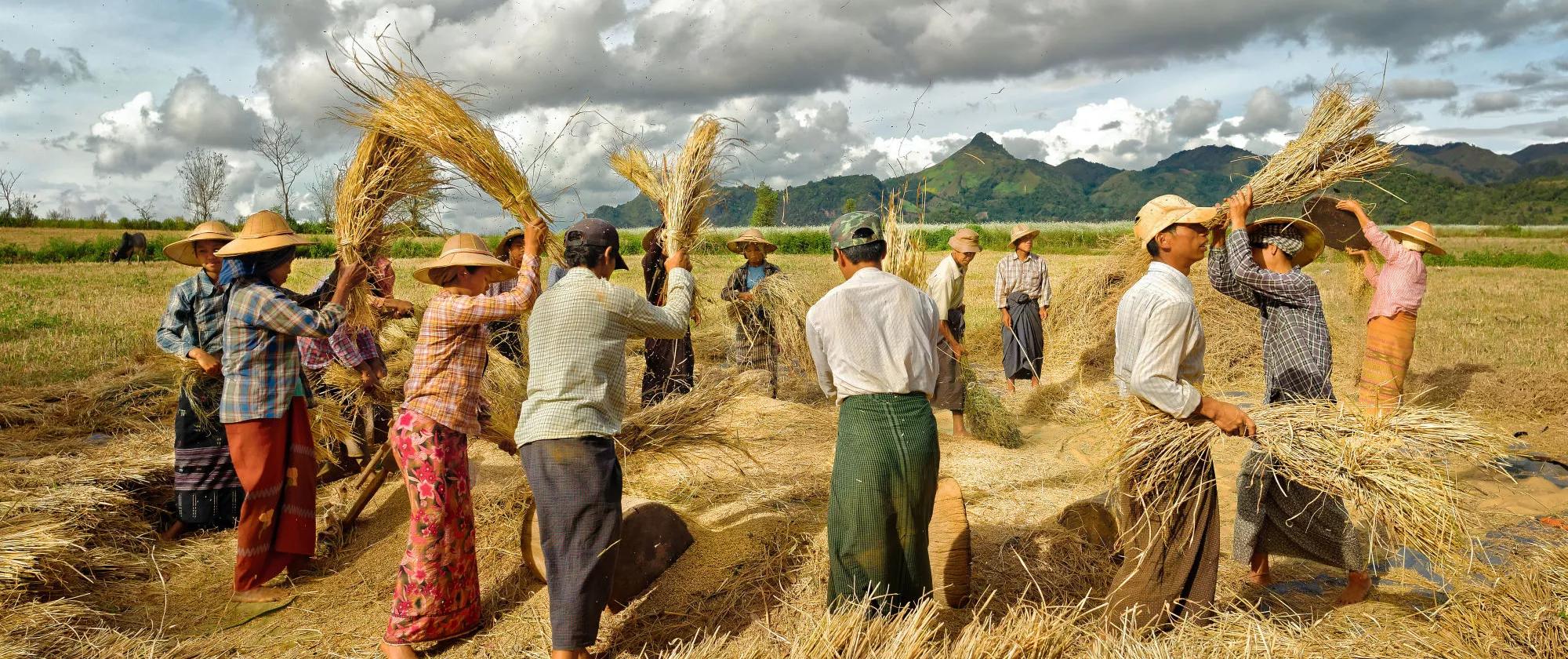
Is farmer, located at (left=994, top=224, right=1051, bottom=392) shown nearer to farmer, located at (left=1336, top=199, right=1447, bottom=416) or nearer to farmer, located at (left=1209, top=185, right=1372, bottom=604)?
farmer, located at (left=1336, top=199, right=1447, bottom=416)

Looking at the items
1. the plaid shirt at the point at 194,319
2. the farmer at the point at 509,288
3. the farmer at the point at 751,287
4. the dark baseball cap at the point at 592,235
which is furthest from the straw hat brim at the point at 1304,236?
the plaid shirt at the point at 194,319

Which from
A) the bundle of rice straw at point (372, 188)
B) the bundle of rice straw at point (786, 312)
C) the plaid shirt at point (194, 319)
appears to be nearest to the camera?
the bundle of rice straw at point (372, 188)

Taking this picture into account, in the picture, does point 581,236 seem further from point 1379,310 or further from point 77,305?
point 77,305

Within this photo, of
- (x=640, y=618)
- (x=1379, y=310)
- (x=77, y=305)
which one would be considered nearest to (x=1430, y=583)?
(x=1379, y=310)

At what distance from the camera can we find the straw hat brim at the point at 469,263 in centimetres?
295

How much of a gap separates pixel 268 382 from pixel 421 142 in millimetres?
1189

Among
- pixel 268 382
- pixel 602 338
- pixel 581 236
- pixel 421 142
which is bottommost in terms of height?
pixel 268 382

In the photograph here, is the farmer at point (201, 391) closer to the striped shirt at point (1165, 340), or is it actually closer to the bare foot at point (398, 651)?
the bare foot at point (398, 651)

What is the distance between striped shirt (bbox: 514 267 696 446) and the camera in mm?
2594

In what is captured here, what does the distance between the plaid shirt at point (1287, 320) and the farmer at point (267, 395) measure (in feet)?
11.9

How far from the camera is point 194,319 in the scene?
13.3ft

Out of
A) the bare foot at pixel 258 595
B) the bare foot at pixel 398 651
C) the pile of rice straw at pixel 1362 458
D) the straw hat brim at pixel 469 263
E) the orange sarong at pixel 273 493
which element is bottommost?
the bare foot at pixel 258 595

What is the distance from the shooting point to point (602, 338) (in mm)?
2629

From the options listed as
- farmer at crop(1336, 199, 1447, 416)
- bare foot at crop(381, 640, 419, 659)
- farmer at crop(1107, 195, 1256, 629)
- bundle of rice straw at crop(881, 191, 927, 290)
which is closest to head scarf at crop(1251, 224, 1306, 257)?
farmer at crop(1107, 195, 1256, 629)
